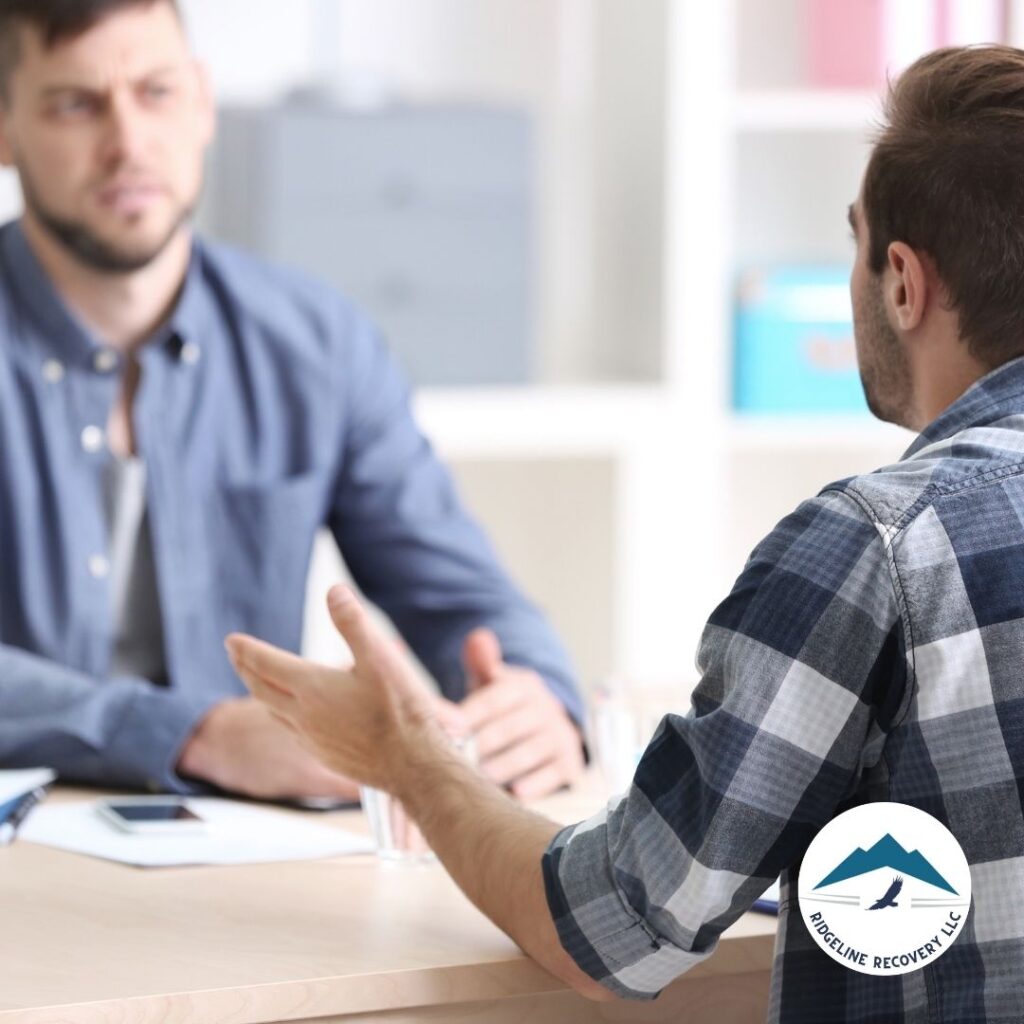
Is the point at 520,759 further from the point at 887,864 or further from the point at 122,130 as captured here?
the point at 122,130

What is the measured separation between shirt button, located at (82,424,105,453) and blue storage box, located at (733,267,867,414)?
1183mm

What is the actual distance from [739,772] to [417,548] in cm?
106

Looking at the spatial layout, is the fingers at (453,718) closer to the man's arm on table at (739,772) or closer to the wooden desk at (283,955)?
the wooden desk at (283,955)

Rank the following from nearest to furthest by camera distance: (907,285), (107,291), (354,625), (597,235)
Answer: (907,285), (354,625), (107,291), (597,235)

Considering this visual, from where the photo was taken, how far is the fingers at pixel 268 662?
3.92 ft

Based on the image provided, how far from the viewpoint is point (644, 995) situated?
0.99 metres

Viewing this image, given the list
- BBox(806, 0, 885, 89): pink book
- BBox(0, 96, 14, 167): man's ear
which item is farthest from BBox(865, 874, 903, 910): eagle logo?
BBox(806, 0, 885, 89): pink book

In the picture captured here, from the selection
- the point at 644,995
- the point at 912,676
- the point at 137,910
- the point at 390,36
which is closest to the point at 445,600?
the point at 137,910

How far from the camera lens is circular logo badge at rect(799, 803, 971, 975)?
0.89 metres

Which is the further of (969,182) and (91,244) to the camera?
(91,244)

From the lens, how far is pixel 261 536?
6.32 feet

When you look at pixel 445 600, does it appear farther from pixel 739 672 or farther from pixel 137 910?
pixel 739 672


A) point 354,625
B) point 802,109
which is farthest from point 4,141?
point 802,109

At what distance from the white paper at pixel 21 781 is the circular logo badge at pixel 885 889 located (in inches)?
26.1
